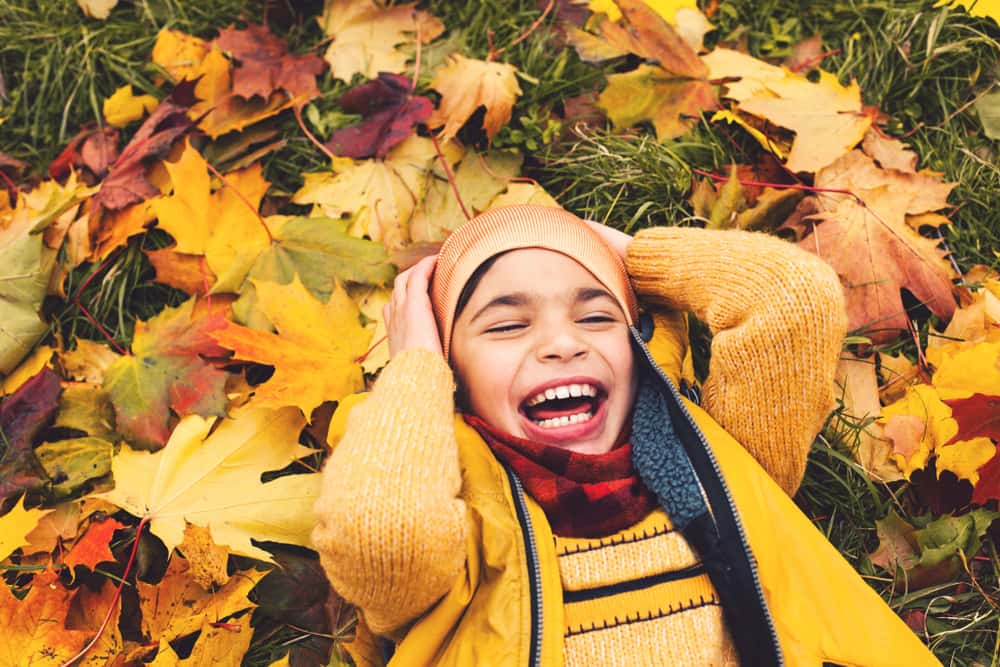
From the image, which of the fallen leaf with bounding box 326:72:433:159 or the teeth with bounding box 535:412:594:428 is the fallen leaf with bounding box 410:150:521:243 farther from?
the teeth with bounding box 535:412:594:428

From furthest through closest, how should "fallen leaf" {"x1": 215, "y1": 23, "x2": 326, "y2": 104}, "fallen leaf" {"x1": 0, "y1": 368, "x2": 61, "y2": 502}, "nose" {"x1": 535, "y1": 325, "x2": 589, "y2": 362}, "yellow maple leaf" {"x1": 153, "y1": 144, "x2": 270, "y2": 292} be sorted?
"fallen leaf" {"x1": 215, "y1": 23, "x2": 326, "y2": 104}
"yellow maple leaf" {"x1": 153, "y1": 144, "x2": 270, "y2": 292}
"fallen leaf" {"x1": 0, "y1": 368, "x2": 61, "y2": 502}
"nose" {"x1": 535, "y1": 325, "x2": 589, "y2": 362}

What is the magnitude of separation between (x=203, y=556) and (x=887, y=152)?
7.17ft

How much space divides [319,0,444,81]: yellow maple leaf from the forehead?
1098 millimetres

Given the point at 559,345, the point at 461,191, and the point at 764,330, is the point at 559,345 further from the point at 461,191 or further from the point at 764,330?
the point at 461,191

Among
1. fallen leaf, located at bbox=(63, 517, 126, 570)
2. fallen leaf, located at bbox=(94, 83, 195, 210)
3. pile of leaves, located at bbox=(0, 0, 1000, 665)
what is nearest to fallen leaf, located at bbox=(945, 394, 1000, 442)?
pile of leaves, located at bbox=(0, 0, 1000, 665)

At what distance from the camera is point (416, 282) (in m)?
2.05

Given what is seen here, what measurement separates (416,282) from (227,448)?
25.7 inches

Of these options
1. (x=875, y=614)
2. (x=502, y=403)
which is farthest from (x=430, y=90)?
(x=875, y=614)

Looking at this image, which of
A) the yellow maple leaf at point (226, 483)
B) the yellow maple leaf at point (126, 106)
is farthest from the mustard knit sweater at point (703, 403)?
the yellow maple leaf at point (126, 106)

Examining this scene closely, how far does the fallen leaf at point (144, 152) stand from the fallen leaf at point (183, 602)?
1.16 metres

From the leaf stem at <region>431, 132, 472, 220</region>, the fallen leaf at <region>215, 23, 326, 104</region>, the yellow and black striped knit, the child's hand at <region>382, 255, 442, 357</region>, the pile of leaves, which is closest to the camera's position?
the yellow and black striped knit

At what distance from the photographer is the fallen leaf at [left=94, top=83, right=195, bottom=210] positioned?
2520mm

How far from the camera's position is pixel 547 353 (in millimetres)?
1758

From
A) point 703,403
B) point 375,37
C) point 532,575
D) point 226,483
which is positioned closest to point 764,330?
point 703,403
